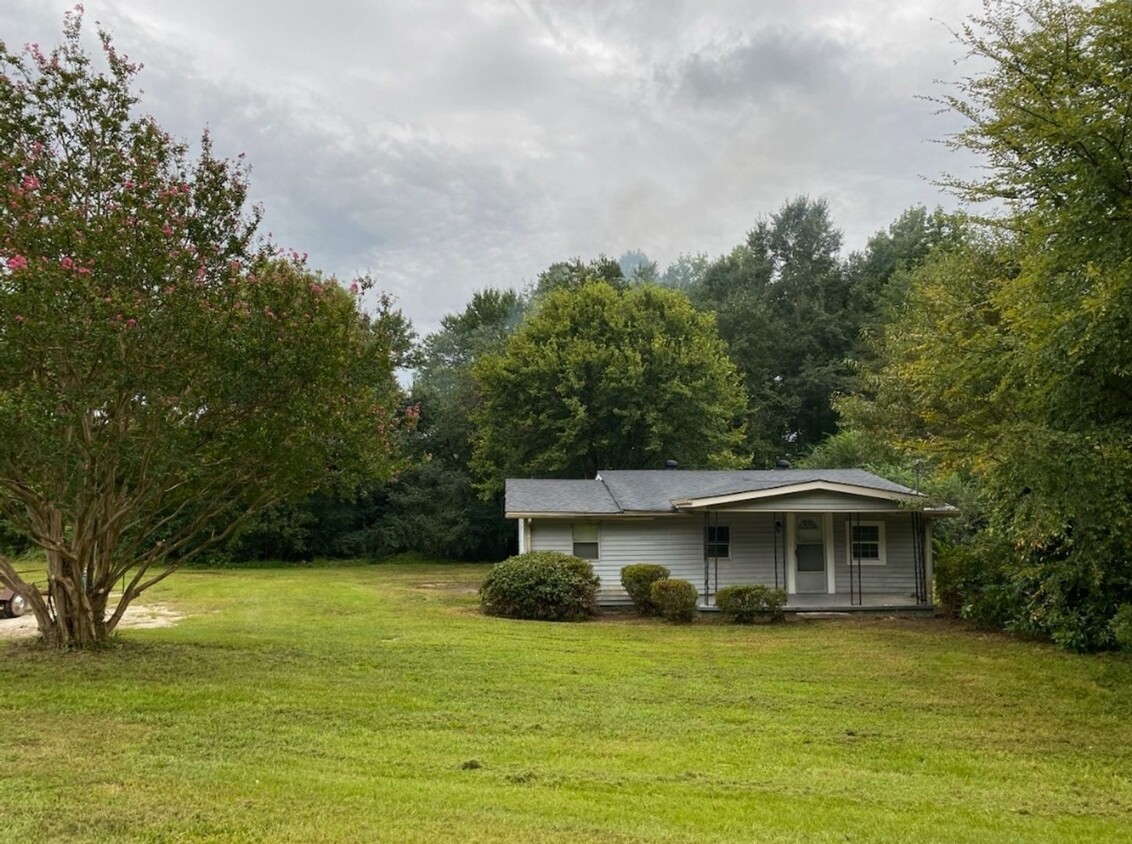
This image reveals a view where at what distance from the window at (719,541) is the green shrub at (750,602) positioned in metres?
2.67

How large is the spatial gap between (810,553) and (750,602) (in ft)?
12.3

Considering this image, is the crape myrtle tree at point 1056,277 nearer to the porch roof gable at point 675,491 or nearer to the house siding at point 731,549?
the porch roof gable at point 675,491

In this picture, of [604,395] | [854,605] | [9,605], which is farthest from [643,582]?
[604,395]

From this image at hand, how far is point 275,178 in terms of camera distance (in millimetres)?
12633

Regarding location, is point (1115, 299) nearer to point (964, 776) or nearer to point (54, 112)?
point (964, 776)

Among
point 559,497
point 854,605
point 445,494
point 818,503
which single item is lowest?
point 854,605

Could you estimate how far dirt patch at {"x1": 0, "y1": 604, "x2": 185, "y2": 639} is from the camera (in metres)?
12.3

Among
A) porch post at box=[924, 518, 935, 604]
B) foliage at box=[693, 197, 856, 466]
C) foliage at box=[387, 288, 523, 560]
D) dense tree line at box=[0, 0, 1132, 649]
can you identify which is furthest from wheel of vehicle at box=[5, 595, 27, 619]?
foliage at box=[693, 197, 856, 466]

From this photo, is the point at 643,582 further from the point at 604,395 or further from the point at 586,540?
the point at 604,395

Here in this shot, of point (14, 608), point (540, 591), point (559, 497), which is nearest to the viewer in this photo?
point (14, 608)

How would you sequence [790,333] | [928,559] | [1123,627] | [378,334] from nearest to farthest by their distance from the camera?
[1123,627]
[378,334]
[928,559]
[790,333]

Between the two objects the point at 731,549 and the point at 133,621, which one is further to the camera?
the point at 731,549

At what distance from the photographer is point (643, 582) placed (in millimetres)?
15867

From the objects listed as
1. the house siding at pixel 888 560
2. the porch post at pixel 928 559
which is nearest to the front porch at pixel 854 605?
the porch post at pixel 928 559
